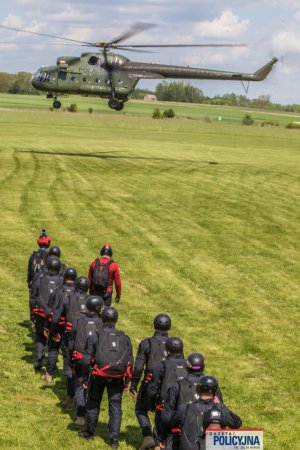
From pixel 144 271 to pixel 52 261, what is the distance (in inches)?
460

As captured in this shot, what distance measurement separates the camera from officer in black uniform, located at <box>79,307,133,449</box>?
1266 centimetres

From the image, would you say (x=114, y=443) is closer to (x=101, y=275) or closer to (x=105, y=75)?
(x=101, y=275)

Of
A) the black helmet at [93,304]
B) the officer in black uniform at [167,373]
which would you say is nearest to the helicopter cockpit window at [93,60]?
the black helmet at [93,304]

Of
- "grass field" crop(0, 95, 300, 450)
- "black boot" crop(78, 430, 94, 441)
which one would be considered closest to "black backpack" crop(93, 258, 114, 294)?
"grass field" crop(0, 95, 300, 450)

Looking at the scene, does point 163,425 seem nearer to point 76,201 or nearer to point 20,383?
point 20,383

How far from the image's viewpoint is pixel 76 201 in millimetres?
40062

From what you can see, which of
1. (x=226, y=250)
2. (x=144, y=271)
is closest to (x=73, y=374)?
(x=144, y=271)

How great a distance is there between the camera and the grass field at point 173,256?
52.5ft

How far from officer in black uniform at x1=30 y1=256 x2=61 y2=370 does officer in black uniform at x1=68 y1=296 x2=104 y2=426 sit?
240cm

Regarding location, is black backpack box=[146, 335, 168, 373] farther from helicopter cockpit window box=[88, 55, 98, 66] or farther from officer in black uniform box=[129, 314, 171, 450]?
helicopter cockpit window box=[88, 55, 98, 66]

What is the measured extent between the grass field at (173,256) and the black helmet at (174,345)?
2460 millimetres

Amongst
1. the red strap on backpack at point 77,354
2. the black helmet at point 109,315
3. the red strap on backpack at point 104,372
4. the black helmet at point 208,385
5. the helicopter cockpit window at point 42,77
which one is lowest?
the red strap on backpack at point 77,354

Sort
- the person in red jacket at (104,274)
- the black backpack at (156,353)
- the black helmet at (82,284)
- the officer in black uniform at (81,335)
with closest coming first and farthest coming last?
the black backpack at (156,353) → the officer in black uniform at (81,335) → the black helmet at (82,284) → the person in red jacket at (104,274)

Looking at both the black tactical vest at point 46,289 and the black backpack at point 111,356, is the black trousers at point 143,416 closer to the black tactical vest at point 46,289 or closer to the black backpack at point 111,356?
the black backpack at point 111,356
